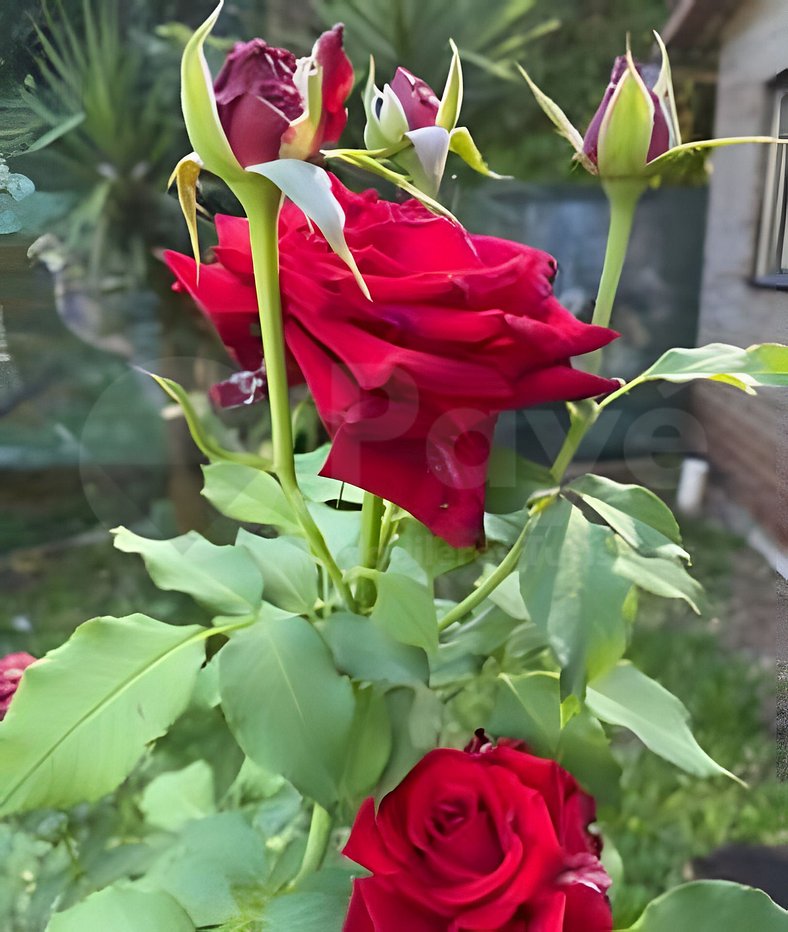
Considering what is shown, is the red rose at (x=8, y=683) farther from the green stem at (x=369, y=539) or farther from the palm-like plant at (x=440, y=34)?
the palm-like plant at (x=440, y=34)

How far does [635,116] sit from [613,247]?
28mm

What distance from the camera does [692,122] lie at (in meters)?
0.29

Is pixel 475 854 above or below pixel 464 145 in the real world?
below

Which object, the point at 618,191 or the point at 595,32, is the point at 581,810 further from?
the point at 595,32

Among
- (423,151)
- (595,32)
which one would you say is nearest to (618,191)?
(423,151)

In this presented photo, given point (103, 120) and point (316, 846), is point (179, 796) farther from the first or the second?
point (103, 120)

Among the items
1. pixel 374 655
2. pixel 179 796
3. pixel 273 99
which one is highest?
pixel 273 99

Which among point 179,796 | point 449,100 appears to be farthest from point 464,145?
point 179,796

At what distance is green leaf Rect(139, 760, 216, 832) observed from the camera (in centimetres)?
28

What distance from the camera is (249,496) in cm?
19

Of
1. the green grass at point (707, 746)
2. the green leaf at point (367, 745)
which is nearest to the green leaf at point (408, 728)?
the green leaf at point (367, 745)

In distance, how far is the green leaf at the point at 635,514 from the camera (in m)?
0.16

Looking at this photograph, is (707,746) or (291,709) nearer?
(291,709)

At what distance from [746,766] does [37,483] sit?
0.26m
